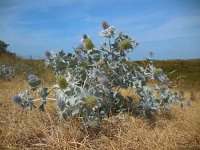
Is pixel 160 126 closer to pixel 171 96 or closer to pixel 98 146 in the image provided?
pixel 171 96

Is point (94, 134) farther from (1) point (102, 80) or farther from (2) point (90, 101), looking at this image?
(1) point (102, 80)

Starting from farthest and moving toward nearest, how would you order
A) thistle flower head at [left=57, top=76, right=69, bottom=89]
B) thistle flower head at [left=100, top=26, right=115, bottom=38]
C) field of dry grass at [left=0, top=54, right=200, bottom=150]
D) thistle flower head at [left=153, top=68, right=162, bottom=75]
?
thistle flower head at [left=153, top=68, right=162, bottom=75] < thistle flower head at [left=100, top=26, right=115, bottom=38] < thistle flower head at [left=57, top=76, right=69, bottom=89] < field of dry grass at [left=0, top=54, right=200, bottom=150]

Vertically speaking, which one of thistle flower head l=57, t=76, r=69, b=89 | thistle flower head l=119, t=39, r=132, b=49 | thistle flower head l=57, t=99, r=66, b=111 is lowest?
thistle flower head l=57, t=99, r=66, b=111

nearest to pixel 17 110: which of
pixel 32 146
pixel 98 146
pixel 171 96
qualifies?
pixel 32 146

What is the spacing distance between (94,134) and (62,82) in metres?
0.68

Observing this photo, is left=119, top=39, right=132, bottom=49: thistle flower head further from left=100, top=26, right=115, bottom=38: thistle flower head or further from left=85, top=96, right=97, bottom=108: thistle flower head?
left=85, top=96, right=97, bottom=108: thistle flower head

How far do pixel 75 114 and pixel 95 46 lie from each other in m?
1.03

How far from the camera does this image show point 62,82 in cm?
417

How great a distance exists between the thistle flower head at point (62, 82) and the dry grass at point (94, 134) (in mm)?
397

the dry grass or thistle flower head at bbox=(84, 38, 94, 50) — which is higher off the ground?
thistle flower head at bbox=(84, 38, 94, 50)

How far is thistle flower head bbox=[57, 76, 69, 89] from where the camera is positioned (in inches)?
164

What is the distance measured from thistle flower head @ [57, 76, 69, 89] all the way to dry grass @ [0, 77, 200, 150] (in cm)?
40

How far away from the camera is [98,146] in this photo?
12.6ft

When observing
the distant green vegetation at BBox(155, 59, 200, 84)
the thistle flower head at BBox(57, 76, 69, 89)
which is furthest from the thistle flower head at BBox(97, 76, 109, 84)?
the distant green vegetation at BBox(155, 59, 200, 84)
